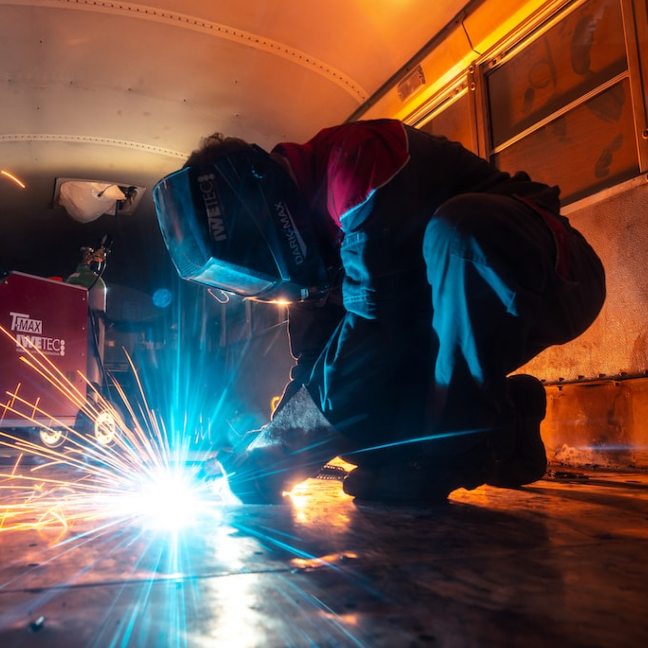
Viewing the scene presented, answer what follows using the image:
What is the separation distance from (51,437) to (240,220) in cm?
316

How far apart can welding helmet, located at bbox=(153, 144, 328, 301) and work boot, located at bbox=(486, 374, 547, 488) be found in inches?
28.2

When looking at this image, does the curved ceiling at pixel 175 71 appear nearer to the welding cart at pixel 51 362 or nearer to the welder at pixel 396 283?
the welding cart at pixel 51 362

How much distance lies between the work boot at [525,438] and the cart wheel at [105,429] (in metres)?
3.35

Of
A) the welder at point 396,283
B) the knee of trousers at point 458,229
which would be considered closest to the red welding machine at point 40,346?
the welder at point 396,283

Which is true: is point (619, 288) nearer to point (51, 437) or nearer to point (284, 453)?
point (284, 453)

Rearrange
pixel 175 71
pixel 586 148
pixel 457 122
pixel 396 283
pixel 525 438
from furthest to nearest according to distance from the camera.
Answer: pixel 457 122 < pixel 175 71 < pixel 586 148 < pixel 525 438 < pixel 396 283

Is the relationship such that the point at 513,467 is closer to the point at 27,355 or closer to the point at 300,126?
the point at 300,126

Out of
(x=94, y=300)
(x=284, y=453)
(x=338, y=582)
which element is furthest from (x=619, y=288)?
(x=94, y=300)

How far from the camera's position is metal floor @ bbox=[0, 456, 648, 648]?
600 millimetres

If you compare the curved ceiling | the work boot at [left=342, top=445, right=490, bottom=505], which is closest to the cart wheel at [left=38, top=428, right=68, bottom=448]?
the curved ceiling

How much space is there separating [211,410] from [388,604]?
4640mm

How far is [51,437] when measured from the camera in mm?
4008

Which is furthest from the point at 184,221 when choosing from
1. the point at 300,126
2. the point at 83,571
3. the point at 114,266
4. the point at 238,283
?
the point at 114,266

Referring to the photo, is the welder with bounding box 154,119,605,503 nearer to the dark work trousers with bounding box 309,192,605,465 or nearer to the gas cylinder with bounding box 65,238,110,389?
the dark work trousers with bounding box 309,192,605,465
